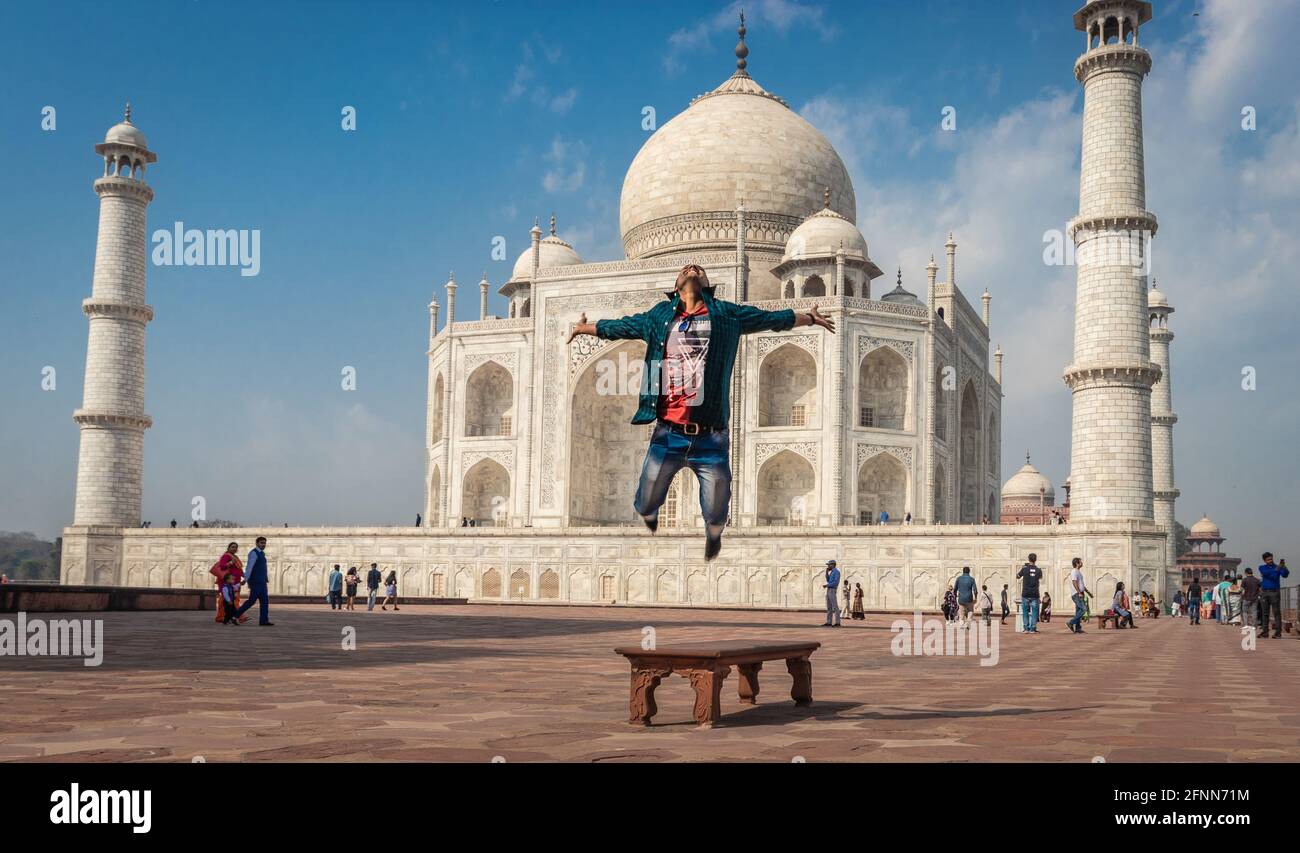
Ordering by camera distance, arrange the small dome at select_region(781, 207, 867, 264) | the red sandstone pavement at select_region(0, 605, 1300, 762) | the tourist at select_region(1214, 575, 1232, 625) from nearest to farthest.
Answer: the red sandstone pavement at select_region(0, 605, 1300, 762) < the tourist at select_region(1214, 575, 1232, 625) < the small dome at select_region(781, 207, 867, 264)

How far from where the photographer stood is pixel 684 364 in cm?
577

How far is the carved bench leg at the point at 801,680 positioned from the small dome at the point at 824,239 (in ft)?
98.1

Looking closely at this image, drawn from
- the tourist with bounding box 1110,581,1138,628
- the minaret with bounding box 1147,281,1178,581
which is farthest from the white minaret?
the tourist with bounding box 1110,581,1138,628

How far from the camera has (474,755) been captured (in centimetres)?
453

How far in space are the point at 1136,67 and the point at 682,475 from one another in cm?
1494

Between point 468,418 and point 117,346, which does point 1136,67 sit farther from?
point 117,346

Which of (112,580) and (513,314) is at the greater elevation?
(513,314)

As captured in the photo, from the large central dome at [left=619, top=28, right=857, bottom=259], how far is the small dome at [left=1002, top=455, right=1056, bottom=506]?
73.8 ft

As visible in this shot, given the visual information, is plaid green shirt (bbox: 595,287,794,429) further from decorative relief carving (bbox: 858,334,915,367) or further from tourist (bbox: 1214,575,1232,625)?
decorative relief carving (bbox: 858,334,915,367)

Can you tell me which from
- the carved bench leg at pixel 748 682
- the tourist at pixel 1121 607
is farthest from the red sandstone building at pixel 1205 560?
the carved bench leg at pixel 748 682

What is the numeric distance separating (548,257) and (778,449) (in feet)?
41.9

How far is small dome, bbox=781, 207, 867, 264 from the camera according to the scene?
3625cm

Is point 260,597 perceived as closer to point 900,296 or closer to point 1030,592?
point 1030,592
